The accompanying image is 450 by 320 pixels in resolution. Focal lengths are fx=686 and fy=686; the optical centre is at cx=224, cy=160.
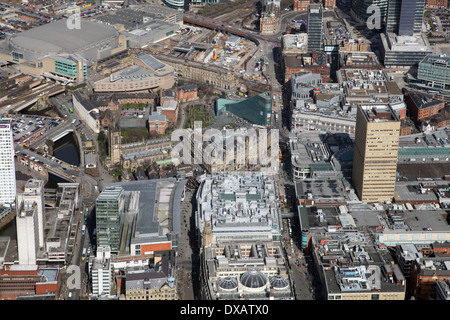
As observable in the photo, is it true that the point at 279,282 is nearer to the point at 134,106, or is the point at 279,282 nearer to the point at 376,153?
the point at 376,153

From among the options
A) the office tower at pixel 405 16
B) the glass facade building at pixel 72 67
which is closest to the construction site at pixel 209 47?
the glass facade building at pixel 72 67

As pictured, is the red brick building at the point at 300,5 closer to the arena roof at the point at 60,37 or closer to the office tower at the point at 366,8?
the office tower at the point at 366,8

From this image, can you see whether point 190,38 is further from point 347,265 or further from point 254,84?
point 347,265

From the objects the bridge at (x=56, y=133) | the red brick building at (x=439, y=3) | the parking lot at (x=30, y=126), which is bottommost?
the bridge at (x=56, y=133)

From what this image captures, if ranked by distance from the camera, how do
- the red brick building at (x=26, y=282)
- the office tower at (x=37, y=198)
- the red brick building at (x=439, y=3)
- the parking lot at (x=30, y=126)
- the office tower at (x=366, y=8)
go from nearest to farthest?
the red brick building at (x=26, y=282), the office tower at (x=37, y=198), the parking lot at (x=30, y=126), the office tower at (x=366, y=8), the red brick building at (x=439, y=3)
